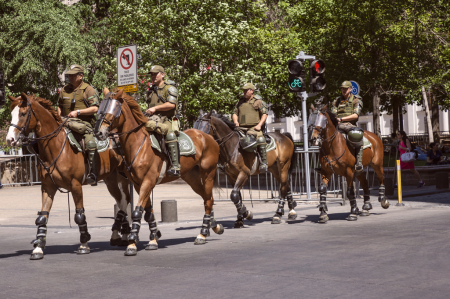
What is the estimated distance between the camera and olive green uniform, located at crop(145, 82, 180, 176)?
Result: 386 inches

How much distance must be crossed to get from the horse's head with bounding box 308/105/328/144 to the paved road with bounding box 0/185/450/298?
5.81 ft

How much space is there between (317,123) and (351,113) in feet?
4.09

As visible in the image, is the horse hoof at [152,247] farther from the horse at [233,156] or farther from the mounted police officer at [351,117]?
the mounted police officer at [351,117]

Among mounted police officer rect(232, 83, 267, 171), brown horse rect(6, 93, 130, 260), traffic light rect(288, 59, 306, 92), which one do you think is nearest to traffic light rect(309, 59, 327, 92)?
traffic light rect(288, 59, 306, 92)

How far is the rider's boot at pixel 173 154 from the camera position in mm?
9812

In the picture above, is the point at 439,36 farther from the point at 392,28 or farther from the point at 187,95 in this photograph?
the point at 187,95

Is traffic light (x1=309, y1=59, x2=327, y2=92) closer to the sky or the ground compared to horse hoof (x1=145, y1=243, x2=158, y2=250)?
closer to the sky

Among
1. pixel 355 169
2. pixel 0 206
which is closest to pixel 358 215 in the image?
pixel 355 169

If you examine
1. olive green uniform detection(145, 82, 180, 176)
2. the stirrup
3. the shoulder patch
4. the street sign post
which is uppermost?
the street sign post

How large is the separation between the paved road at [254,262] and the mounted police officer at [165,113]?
1.51m

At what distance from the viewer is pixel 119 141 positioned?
32.2 feet

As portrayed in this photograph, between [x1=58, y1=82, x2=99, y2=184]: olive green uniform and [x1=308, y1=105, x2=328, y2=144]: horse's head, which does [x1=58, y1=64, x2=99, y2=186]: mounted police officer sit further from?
[x1=308, y1=105, x2=328, y2=144]: horse's head

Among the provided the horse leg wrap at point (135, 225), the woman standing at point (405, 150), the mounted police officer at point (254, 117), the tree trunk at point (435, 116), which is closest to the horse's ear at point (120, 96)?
the horse leg wrap at point (135, 225)

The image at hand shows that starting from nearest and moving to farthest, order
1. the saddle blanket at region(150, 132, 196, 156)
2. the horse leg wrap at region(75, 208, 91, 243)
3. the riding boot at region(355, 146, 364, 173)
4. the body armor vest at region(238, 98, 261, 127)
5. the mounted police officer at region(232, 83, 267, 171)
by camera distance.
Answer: the horse leg wrap at region(75, 208, 91, 243)
the saddle blanket at region(150, 132, 196, 156)
the mounted police officer at region(232, 83, 267, 171)
the body armor vest at region(238, 98, 261, 127)
the riding boot at region(355, 146, 364, 173)
